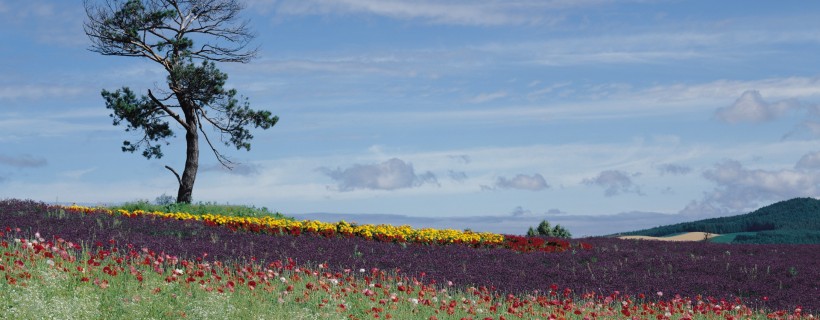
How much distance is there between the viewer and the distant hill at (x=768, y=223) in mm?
32562

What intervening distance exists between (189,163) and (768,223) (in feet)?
80.1

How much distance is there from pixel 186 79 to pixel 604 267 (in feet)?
56.8

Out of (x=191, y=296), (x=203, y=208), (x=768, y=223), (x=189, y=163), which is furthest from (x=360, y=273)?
(x=768, y=223)

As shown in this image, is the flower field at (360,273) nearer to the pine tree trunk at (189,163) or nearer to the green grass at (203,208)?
the green grass at (203,208)

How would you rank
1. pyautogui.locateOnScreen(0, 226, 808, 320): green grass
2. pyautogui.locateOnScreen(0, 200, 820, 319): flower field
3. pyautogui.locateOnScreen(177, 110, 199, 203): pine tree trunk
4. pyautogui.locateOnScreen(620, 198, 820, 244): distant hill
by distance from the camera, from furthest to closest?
pyautogui.locateOnScreen(620, 198, 820, 244): distant hill < pyautogui.locateOnScreen(177, 110, 199, 203): pine tree trunk < pyautogui.locateOnScreen(0, 200, 820, 319): flower field < pyautogui.locateOnScreen(0, 226, 808, 320): green grass

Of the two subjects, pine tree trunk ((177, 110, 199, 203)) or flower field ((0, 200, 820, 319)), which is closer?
flower field ((0, 200, 820, 319))

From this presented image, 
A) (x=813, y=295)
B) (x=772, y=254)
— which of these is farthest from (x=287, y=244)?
(x=772, y=254)

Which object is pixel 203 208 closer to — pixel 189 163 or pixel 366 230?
pixel 189 163

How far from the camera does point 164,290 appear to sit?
8.21 metres

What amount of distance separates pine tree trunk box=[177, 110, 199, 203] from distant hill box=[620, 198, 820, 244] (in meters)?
17.6

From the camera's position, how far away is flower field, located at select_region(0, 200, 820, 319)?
8008 mm

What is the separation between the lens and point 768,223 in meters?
34.8

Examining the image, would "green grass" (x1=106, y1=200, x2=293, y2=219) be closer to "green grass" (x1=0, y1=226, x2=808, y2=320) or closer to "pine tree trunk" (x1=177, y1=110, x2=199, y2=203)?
"pine tree trunk" (x1=177, y1=110, x2=199, y2=203)

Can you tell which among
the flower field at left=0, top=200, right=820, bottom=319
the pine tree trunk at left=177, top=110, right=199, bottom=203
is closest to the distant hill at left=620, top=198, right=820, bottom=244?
the flower field at left=0, top=200, right=820, bottom=319
